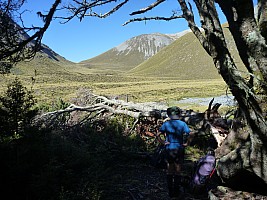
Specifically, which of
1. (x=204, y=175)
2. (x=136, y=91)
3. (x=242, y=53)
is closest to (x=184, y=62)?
(x=136, y=91)

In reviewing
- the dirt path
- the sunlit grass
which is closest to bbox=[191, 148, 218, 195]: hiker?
the dirt path

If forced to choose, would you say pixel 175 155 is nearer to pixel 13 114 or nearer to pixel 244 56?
pixel 244 56

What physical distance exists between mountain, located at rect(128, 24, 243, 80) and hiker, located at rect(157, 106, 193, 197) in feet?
367

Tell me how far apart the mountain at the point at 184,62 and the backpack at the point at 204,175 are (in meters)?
112

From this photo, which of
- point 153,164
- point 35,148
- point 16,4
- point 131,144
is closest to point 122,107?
point 131,144

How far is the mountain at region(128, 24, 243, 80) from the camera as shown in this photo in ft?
415

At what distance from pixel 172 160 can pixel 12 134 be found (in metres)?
2.84

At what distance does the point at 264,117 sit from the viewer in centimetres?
323

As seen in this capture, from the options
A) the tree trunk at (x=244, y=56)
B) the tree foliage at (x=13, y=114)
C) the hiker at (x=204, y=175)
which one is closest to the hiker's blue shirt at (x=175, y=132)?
the hiker at (x=204, y=175)

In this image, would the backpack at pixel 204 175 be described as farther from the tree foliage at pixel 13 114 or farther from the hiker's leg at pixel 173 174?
the tree foliage at pixel 13 114

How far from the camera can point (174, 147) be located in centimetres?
500

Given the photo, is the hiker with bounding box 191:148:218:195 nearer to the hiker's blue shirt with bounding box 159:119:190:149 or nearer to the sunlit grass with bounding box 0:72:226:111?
the hiker's blue shirt with bounding box 159:119:190:149

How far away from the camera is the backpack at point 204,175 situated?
4.91 m

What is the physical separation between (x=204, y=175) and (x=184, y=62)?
466 feet
